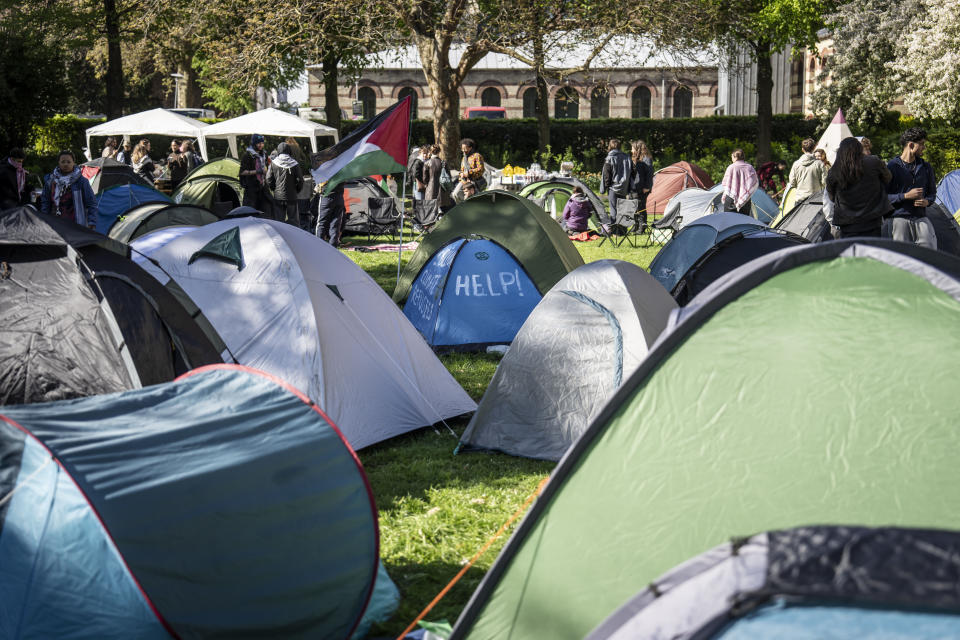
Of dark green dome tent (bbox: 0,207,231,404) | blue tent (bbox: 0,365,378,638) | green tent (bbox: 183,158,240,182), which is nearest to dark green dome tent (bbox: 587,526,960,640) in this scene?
blue tent (bbox: 0,365,378,638)

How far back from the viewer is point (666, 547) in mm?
3094

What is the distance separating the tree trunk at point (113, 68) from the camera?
25938 millimetres

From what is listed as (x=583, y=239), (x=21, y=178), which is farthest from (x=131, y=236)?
(x=583, y=239)

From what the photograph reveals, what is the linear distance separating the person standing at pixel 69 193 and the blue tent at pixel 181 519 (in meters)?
8.54

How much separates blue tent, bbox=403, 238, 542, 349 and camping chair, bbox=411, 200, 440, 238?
23.8ft

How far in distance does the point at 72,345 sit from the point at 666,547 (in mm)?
3389

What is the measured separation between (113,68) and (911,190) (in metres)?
22.9

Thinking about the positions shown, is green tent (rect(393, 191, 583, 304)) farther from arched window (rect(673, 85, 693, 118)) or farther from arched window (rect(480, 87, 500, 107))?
arched window (rect(673, 85, 693, 118))

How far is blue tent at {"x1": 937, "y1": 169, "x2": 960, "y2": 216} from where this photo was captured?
13.8 meters

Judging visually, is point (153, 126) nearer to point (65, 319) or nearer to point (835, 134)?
point (835, 134)

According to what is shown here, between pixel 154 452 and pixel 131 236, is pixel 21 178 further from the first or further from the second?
pixel 154 452

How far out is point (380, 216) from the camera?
17.0m

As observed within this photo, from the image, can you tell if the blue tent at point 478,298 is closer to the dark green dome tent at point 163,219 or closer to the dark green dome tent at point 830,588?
the dark green dome tent at point 163,219

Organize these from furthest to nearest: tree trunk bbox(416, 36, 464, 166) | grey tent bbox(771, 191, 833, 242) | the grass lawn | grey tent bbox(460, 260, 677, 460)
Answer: tree trunk bbox(416, 36, 464, 166) < grey tent bbox(771, 191, 833, 242) < grey tent bbox(460, 260, 677, 460) < the grass lawn
